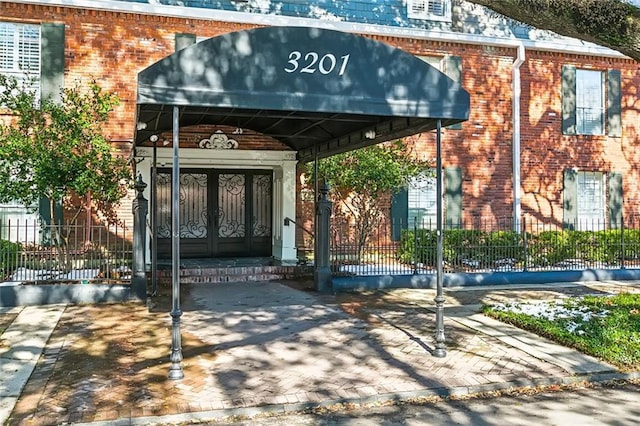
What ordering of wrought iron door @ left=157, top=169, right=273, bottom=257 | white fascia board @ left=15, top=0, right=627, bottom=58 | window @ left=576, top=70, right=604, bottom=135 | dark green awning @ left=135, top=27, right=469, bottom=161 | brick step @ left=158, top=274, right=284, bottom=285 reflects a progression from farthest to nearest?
window @ left=576, top=70, right=604, bottom=135 < wrought iron door @ left=157, top=169, right=273, bottom=257 < white fascia board @ left=15, top=0, right=627, bottom=58 < brick step @ left=158, top=274, right=284, bottom=285 < dark green awning @ left=135, top=27, right=469, bottom=161

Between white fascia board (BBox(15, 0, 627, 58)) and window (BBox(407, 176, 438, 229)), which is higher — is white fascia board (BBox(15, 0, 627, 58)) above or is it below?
above

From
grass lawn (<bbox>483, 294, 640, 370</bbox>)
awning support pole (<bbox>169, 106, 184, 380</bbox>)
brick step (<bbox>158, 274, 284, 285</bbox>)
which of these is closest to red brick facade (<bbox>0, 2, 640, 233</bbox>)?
brick step (<bbox>158, 274, 284, 285</bbox>)

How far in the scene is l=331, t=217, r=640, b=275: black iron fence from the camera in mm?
11648

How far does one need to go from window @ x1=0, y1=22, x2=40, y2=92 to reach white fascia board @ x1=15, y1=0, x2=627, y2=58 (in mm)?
617

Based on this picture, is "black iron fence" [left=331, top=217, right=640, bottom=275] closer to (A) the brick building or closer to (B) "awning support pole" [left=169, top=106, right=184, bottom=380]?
(A) the brick building

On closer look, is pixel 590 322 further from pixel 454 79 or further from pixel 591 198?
pixel 591 198

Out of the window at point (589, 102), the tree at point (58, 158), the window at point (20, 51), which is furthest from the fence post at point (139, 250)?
the window at point (589, 102)

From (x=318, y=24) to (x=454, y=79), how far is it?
4.05m

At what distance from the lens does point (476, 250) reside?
12203 mm

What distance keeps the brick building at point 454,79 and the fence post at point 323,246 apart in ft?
8.32

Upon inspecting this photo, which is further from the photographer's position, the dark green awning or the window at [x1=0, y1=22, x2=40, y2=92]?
the window at [x1=0, y1=22, x2=40, y2=92]

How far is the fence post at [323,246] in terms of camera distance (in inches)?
417

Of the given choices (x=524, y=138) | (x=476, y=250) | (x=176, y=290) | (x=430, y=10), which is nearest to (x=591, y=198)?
(x=524, y=138)

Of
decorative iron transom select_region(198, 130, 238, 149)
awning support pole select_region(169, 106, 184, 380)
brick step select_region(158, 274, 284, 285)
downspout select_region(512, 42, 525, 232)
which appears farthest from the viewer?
downspout select_region(512, 42, 525, 232)
